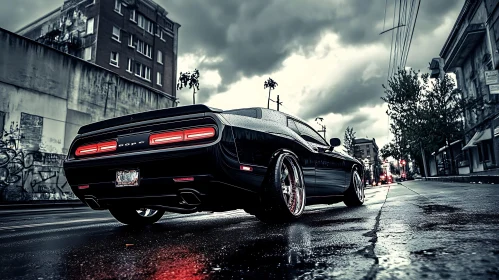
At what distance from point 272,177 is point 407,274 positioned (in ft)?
6.75

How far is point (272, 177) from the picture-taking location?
3.07m

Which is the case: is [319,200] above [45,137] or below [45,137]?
below

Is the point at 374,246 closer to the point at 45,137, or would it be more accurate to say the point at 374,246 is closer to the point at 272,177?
the point at 272,177

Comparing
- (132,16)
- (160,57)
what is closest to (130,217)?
(132,16)

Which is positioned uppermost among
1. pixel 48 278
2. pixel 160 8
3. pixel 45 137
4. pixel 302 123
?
pixel 160 8

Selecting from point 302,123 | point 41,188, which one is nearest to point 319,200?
point 302,123

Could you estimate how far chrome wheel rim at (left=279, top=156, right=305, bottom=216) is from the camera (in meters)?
3.36

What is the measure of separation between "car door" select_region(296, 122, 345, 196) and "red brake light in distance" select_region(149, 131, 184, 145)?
1.83 meters

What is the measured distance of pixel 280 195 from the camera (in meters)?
3.03

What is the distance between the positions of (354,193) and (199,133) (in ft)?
11.1

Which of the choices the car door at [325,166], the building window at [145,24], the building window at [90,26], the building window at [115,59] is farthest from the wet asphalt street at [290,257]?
the building window at [145,24]

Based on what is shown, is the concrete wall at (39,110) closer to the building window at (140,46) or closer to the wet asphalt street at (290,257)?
the building window at (140,46)

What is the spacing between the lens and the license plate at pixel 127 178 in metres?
2.81

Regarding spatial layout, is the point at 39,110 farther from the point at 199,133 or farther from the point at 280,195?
the point at 280,195
